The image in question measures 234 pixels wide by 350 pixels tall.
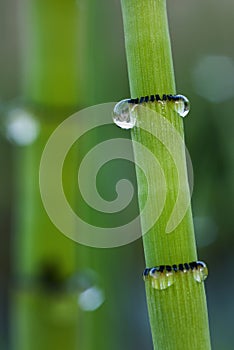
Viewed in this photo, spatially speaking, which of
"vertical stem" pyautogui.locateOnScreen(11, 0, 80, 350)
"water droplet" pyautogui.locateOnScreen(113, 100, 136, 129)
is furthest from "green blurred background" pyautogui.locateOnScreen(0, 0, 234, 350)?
"water droplet" pyautogui.locateOnScreen(113, 100, 136, 129)

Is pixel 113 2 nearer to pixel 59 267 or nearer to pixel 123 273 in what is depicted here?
pixel 123 273

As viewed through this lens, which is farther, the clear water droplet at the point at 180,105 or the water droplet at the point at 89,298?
the water droplet at the point at 89,298

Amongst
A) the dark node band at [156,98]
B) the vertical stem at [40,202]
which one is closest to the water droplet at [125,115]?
the dark node band at [156,98]

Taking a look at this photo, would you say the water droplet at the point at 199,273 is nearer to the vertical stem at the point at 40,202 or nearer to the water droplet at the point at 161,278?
the water droplet at the point at 161,278

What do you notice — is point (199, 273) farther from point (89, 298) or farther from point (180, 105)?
point (89, 298)

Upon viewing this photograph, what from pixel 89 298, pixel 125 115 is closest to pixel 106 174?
pixel 89 298
